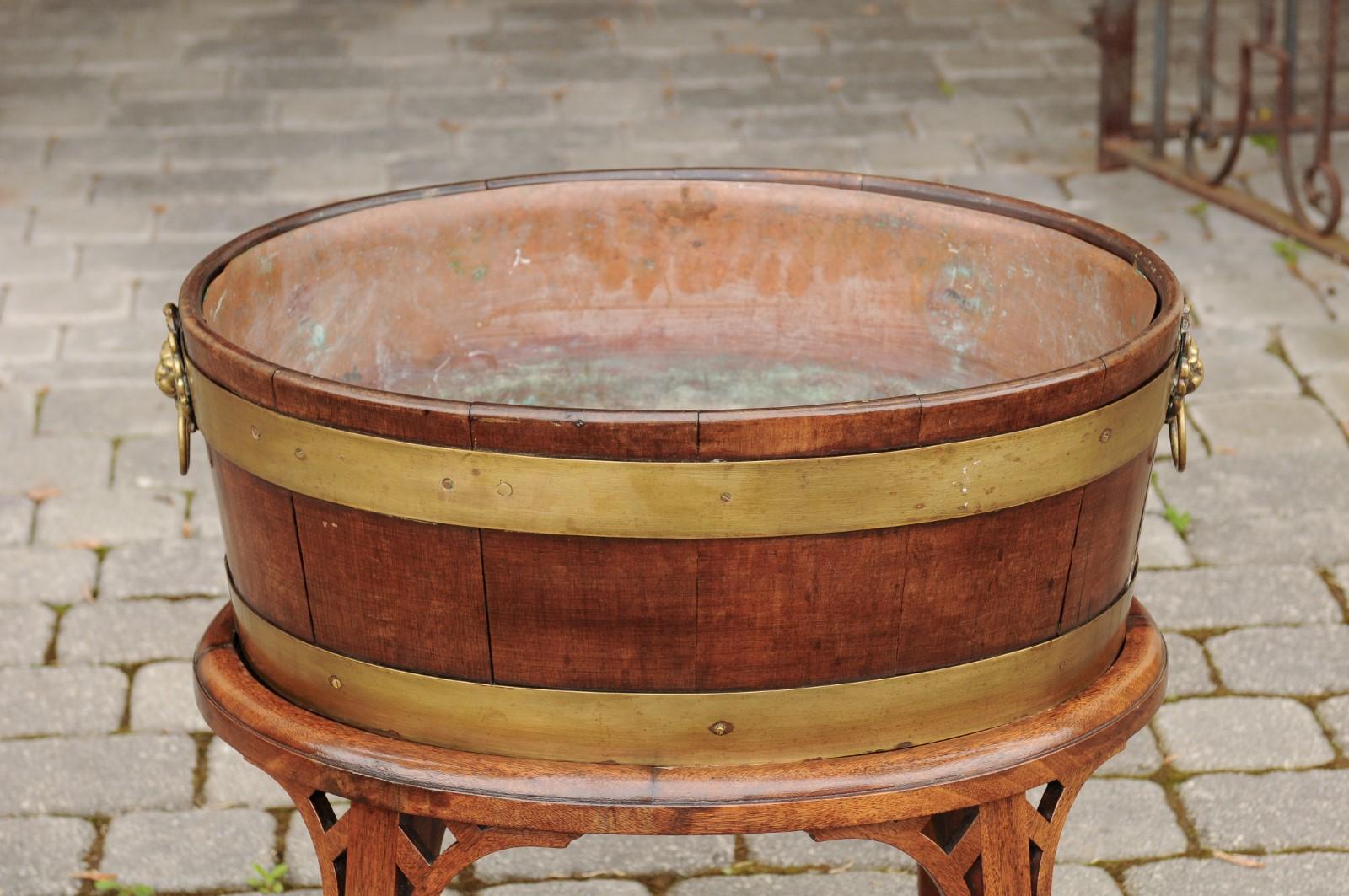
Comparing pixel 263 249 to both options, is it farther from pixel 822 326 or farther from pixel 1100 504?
pixel 1100 504

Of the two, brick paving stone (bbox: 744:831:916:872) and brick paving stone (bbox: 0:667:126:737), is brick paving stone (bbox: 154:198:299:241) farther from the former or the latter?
brick paving stone (bbox: 744:831:916:872)

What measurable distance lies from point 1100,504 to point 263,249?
3.18ft

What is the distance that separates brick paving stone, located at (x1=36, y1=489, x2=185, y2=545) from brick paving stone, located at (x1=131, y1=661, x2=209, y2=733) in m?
0.47

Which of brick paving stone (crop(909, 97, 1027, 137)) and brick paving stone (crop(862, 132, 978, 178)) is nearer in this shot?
brick paving stone (crop(862, 132, 978, 178))

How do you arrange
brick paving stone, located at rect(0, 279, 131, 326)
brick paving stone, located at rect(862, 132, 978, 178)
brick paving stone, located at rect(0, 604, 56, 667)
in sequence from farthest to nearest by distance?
brick paving stone, located at rect(862, 132, 978, 178), brick paving stone, located at rect(0, 279, 131, 326), brick paving stone, located at rect(0, 604, 56, 667)

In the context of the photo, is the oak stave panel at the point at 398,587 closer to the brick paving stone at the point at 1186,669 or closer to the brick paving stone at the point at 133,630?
the brick paving stone at the point at 133,630

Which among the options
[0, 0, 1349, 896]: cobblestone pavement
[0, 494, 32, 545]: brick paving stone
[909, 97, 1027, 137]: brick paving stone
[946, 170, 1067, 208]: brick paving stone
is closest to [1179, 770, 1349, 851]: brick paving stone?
[0, 0, 1349, 896]: cobblestone pavement

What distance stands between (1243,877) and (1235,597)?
30.2 inches

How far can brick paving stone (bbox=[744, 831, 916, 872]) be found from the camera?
232 cm

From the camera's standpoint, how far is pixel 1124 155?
4762 millimetres

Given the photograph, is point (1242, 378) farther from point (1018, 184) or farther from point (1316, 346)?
point (1018, 184)

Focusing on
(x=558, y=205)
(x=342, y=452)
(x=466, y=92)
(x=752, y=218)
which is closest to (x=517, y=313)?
(x=558, y=205)

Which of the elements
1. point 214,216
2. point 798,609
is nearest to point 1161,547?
point 798,609

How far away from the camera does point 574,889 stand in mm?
2283
